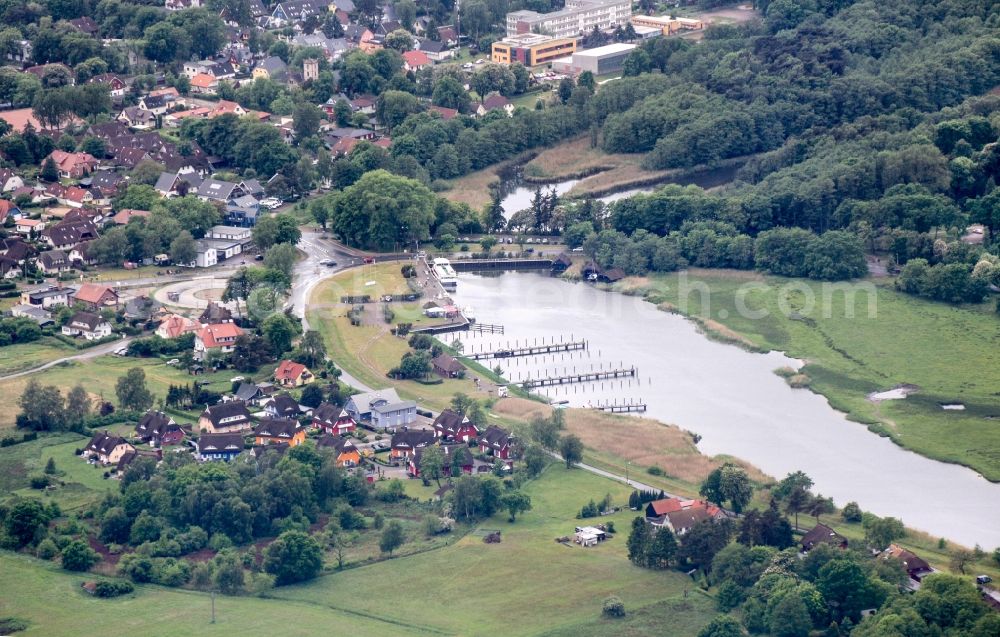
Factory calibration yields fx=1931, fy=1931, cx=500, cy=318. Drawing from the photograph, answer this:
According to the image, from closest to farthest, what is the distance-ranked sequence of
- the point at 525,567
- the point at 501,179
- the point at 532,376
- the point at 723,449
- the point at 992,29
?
the point at 525,567
the point at 723,449
the point at 532,376
the point at 501,179
the point at 992,29

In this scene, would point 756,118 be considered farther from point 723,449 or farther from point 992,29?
point 723,449

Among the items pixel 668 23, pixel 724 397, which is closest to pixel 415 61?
A: pixel 668 23

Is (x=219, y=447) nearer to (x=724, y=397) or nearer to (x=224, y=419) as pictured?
(x=224, y=419)

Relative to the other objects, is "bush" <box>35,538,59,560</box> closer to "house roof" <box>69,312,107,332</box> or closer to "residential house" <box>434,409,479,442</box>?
"residential house" <box>434,409,479,442</box>

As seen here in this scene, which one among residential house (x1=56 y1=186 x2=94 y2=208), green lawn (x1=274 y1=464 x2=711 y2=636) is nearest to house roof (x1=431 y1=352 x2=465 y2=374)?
green lawn (x1=274 y1=464 x2=711 y2=636)

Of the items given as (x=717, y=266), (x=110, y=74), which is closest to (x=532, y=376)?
(x=717, y=266)

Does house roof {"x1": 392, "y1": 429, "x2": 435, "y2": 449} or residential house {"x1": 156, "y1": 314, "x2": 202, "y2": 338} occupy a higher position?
residential house {"x1": 156, "y1": 314, "x2": 202, "y2": 338}
